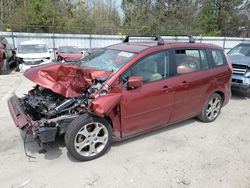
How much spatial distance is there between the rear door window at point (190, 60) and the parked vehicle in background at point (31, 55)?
771 cm

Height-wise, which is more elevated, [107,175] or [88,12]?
[88,12]

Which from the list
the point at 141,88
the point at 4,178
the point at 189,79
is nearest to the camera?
the point at 4,178

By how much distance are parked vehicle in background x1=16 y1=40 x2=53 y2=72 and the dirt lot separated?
6.63 metres

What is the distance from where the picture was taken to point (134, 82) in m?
3.64

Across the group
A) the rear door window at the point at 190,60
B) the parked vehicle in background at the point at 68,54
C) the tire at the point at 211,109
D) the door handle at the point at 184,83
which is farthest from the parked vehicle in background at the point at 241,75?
the parked vehicle in background at the point at 68,54

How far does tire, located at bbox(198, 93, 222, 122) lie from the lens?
5156mm

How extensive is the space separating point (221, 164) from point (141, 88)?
1668 millimetres

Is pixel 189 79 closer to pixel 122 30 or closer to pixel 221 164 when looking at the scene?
pixel 221 164

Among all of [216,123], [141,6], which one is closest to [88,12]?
→ [141,6]

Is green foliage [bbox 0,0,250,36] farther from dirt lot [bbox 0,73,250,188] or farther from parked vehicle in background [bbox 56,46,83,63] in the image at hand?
dirt lot [bbox 0,73,250,188]

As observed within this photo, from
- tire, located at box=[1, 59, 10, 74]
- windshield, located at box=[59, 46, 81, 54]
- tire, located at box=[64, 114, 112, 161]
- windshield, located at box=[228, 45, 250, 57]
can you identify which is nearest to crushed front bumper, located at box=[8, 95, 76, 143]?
tire, located at box=[64, 114, 112, 161]

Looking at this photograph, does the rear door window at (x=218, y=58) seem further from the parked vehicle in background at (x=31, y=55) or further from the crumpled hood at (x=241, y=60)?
the parked vehicle in background at (x=31, y=55)

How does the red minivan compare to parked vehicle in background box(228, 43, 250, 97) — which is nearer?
the red minivan

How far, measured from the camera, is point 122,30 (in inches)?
918
